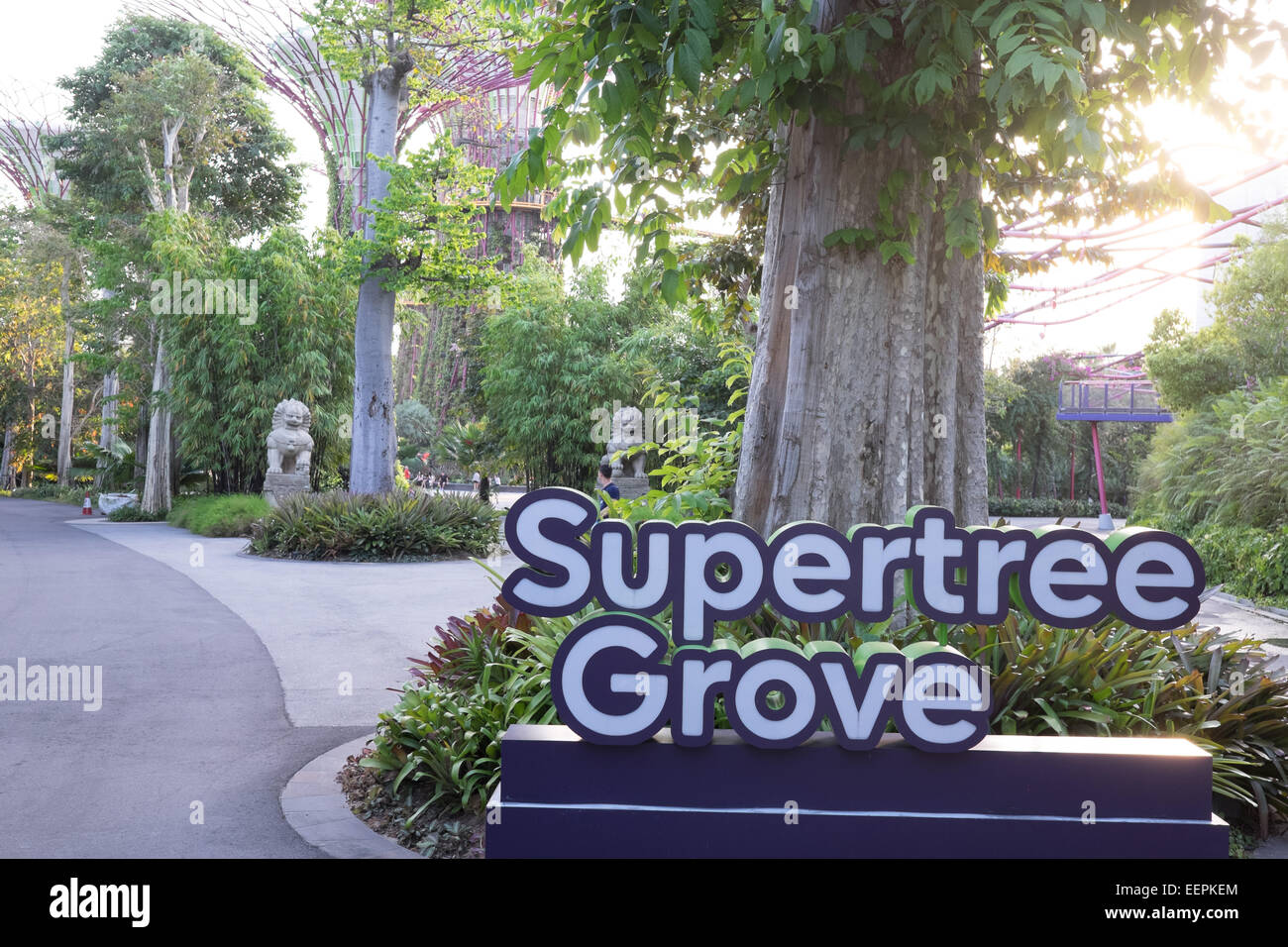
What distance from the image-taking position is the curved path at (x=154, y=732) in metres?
4.30

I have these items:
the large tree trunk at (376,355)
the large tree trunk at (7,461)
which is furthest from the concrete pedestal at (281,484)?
the large tree trunk at (7,461)

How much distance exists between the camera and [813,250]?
5184 millimetres

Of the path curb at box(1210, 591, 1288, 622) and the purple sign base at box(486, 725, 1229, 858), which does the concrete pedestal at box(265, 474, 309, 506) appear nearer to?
the path curb at box(1210, 591, 1288, 622)

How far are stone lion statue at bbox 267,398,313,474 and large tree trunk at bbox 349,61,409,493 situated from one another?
3.08 meters

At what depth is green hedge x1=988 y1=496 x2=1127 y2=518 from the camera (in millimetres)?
35375

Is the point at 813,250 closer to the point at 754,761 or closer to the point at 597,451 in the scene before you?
the point at 754,761

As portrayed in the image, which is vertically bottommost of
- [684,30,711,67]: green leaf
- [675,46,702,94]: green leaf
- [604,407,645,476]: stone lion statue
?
[604,407,645,476]: stone lion statue

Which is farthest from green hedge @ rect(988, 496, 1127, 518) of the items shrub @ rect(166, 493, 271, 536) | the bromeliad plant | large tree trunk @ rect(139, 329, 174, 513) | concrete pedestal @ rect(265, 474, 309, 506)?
the bromeliad plant

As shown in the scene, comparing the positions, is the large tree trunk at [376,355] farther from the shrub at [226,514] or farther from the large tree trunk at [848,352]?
the large tree trunk at [848,352]

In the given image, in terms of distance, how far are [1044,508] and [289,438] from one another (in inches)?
1103

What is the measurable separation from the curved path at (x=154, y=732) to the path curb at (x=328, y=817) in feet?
0.23

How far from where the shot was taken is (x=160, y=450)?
967 inches

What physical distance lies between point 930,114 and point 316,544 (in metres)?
13.3
